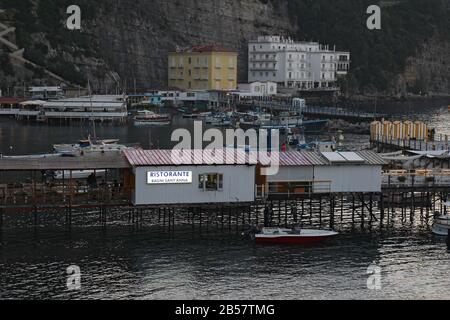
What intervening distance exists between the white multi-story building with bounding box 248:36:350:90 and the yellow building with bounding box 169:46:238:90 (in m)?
10.5

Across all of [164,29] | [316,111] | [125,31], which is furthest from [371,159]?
[164,29]

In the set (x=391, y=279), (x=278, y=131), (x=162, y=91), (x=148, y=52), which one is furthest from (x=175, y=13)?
(x=391, y=279)

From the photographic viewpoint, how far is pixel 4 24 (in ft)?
501

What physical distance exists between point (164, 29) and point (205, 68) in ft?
50.3

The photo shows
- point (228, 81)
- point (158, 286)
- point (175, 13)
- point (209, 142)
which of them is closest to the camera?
point (158, 286)

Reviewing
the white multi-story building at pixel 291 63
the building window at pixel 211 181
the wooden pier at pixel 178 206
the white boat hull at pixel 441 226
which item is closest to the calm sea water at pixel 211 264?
the white boat hull at pixel 441 226

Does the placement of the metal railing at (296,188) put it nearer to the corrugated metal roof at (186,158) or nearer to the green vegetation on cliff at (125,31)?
the corrugated metal roof at (186,158)

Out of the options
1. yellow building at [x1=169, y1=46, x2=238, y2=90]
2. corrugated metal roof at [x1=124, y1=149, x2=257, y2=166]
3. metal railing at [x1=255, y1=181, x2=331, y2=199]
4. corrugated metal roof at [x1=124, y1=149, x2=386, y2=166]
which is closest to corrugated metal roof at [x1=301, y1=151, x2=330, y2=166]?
corrugated metal roof at [x1=124, y1=149, x2=386, y2=166]

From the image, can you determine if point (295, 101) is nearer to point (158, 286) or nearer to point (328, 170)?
point (328, 170)

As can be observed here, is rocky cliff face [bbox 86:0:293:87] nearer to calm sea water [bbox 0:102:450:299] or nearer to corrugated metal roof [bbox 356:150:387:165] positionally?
corrugated metal roof [bbox 356:150:387:165]

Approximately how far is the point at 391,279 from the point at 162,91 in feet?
377

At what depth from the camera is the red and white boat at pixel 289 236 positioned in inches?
2051

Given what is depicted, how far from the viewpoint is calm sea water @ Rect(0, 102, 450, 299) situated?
42.9m

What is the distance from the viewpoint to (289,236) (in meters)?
52.2
